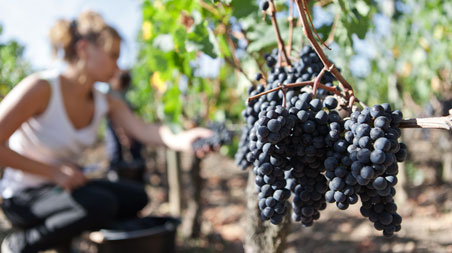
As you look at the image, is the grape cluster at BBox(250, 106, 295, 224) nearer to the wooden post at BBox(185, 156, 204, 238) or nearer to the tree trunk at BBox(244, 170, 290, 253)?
the tree trunk at BBox(244, 170, 290, 253)

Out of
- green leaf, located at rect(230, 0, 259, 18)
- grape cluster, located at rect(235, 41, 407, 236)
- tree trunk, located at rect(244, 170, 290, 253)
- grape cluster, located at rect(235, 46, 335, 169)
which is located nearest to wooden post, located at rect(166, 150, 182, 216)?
tree trunk, located at rect(244, 170, 290, 253)

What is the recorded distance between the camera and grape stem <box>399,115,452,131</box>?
691 mm

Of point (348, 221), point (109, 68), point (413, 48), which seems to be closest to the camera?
point (109, 68)

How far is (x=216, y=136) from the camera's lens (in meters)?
1.95

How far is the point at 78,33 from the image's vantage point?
2.17 meters

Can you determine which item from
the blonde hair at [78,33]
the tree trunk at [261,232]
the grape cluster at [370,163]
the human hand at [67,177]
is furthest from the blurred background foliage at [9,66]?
the grape cluster at [370,163]

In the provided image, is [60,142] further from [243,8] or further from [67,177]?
[243,8]

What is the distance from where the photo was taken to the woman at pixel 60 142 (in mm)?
1863

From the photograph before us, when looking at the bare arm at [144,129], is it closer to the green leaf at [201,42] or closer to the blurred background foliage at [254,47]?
the blurred background foliage at [254,47]

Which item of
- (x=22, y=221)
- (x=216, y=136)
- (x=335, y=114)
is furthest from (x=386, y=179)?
(x=22, y=221)

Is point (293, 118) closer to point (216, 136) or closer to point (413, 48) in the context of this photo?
point (216, 136)

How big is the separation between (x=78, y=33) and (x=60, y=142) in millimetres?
714

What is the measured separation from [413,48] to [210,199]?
3.01 metres

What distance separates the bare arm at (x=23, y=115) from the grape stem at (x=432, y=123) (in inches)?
66.6
